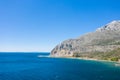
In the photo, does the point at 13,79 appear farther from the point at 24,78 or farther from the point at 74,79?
the point at 74,79

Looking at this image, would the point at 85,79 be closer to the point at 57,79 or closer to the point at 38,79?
the point at 57,79

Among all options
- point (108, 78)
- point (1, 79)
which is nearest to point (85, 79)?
point (108, 78)

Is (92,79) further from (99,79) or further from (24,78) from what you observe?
(24,78)

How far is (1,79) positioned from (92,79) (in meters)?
49.6

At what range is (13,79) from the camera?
119 metres

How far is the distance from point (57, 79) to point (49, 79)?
14.8ft

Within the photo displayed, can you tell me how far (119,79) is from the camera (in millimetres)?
115688

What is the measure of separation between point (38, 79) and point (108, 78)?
38.9 meters

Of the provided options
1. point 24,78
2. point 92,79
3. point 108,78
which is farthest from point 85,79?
point 24,78

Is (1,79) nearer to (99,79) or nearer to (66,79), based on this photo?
(66,79)

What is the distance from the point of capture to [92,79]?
117 m

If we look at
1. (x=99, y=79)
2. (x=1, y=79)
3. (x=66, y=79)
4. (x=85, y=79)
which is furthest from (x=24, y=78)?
(x=99, y=79)

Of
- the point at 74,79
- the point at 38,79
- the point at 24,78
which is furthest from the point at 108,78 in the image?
the point at 24,78

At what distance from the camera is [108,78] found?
12000 centimetres
